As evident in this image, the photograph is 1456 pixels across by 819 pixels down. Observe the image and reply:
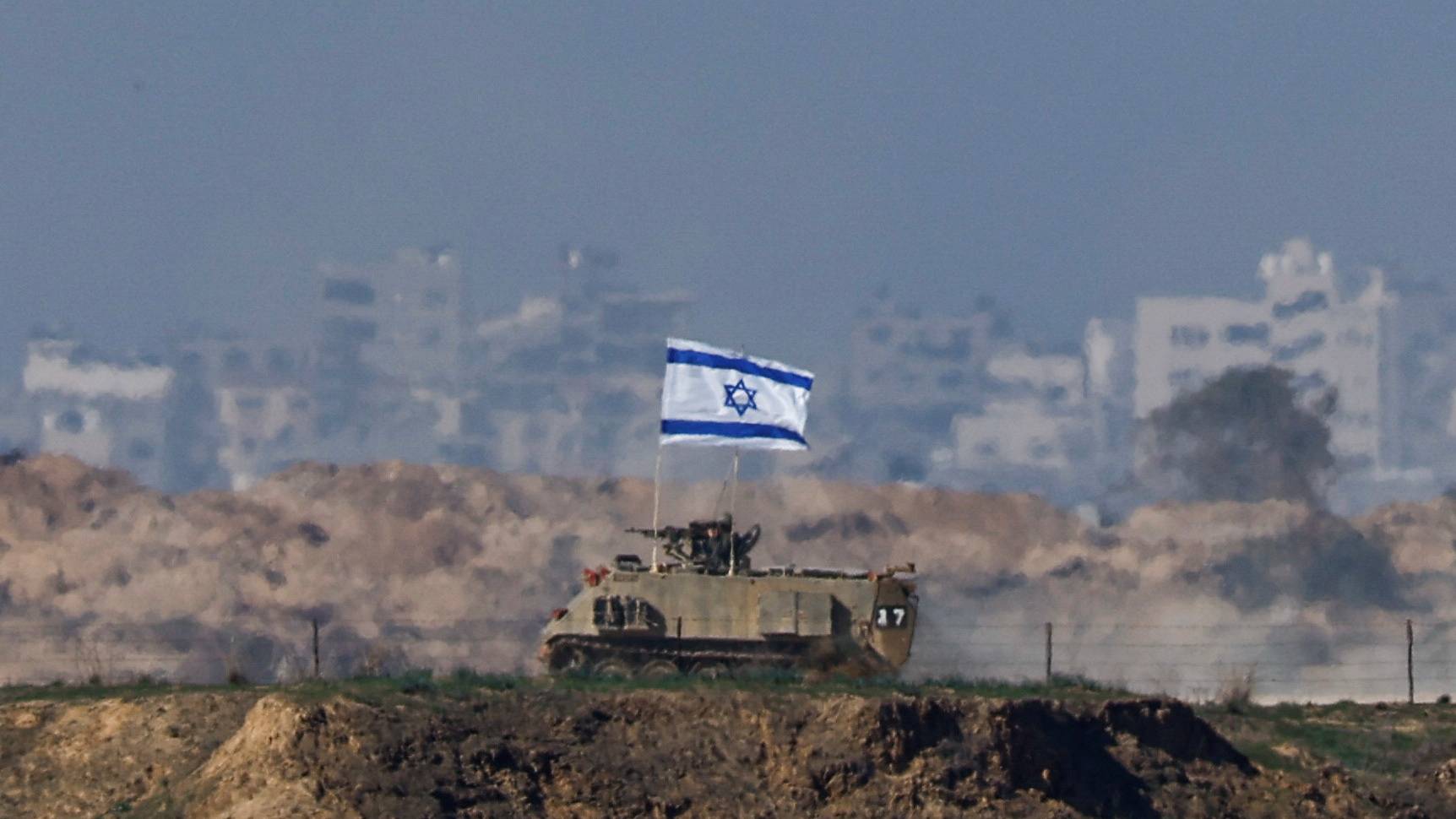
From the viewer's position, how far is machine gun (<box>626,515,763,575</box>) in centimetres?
5206

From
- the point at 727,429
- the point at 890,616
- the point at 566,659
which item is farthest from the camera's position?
the point at 727,429

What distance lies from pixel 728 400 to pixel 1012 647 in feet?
90.5

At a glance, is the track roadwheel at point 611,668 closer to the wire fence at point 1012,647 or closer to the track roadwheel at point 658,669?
the track roadwheel at point 658,669

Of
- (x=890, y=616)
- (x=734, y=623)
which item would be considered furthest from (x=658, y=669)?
(x=890, y=616)

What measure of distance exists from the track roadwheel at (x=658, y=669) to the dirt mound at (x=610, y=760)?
22.3 ft

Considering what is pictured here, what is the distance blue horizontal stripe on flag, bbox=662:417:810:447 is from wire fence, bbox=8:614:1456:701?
1566cm

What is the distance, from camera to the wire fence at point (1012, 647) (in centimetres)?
7388

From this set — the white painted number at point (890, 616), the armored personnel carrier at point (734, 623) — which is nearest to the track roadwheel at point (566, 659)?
the armored personnel carrier at point (734, 623)

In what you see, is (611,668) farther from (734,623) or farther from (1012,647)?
(1012,647)

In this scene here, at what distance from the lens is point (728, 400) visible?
5300 centimetres

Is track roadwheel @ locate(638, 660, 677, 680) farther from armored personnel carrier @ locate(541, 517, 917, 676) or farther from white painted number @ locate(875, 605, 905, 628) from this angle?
white painted number @ locate(875, 605, 905, 628)

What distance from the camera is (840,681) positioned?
46750 mm

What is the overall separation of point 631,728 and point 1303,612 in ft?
147

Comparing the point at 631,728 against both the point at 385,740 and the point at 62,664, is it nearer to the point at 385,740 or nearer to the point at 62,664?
the point at 385,740
